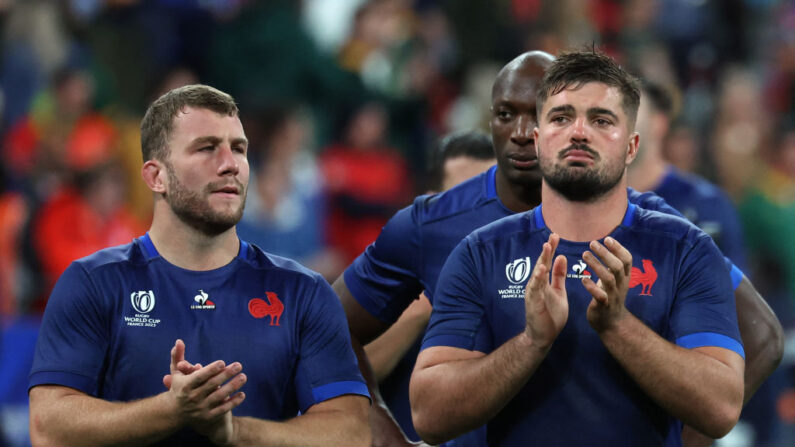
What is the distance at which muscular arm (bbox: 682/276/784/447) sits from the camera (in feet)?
15.4

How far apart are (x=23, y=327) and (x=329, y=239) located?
2859 millimetres

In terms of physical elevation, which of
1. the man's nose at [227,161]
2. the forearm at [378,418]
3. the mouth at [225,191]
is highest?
the man's nose at [227,161]

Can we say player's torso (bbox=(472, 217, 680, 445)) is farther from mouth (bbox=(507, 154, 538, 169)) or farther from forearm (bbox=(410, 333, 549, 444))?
mouth (bbox=(507, 154, 538, 169))

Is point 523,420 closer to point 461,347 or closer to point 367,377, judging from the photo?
point 461,347

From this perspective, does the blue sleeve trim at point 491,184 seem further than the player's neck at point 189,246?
Yes

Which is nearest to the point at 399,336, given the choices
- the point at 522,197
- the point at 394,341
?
the point at 394,341

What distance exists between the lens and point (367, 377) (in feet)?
17.0

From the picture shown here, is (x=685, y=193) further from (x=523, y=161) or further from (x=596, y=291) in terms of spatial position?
(x=596, y=291)

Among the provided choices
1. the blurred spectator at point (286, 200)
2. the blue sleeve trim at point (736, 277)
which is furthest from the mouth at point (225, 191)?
the blurred spectator at point (286, 200)

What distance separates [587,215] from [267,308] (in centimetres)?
114

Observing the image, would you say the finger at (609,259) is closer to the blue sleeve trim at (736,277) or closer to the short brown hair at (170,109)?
the blue sleeve trim at (736,277)

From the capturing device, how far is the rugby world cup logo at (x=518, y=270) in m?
3.96

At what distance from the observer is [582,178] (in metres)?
3.88

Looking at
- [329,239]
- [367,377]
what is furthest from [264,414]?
[329,239]
